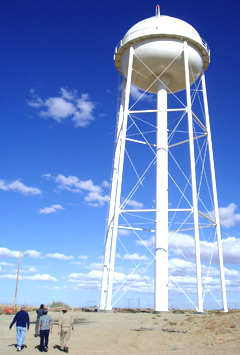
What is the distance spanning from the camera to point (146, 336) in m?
12.1

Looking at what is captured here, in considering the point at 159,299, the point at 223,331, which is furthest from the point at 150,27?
the point at 223,331

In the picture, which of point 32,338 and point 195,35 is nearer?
point 32,338

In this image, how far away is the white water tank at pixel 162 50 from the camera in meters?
18.9

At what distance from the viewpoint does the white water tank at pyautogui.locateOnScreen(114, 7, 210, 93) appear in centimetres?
1886

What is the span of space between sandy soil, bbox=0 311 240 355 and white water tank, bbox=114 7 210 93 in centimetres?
1189

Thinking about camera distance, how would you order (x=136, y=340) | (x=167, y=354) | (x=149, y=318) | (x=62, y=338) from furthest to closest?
(x=149, y=318)
(x=136, y=340)
(x=62, y=338)
(x=167, y=354)

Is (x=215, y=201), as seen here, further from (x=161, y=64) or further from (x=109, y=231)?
(x=161, y=64)

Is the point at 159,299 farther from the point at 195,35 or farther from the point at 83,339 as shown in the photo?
the point at 195,35

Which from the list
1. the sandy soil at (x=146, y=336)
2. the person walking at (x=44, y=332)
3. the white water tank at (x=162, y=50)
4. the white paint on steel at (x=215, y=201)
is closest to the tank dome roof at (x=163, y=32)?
the white water tank at (x=162, y=50)

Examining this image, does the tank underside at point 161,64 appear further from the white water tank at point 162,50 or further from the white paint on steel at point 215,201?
the white paint on steel at point 215,201

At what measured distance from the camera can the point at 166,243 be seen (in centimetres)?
1794

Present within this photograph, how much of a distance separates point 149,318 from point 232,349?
6.62 metres

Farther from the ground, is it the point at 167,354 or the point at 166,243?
the point at 166,243

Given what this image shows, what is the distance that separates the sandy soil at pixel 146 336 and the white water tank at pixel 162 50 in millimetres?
11890
